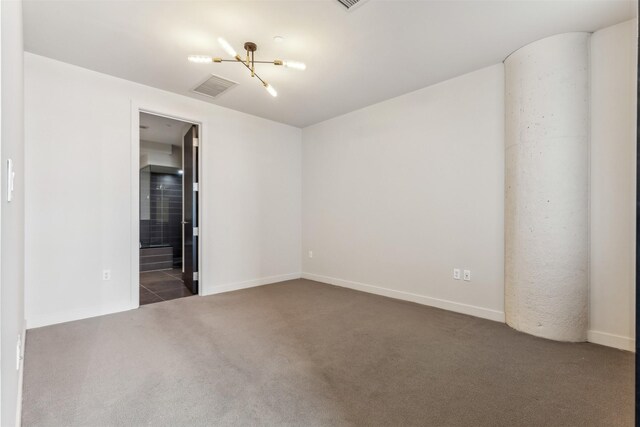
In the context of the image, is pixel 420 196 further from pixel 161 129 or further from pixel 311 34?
pixel 161 129

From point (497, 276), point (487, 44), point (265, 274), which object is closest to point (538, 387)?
point (497, 276)

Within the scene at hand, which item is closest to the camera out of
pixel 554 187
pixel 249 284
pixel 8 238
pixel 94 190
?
pixel 8 238

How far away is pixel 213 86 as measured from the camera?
3637mm

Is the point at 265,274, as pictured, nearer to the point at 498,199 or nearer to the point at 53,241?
the point at 53,241

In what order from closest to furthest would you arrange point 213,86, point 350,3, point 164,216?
1. point 350,3
2. point 213,86
3. point 164,216

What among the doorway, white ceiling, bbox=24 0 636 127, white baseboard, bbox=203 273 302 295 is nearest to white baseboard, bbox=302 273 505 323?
white baseboard, bbox=203 273 302 295

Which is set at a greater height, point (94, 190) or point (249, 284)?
point (94, 190)

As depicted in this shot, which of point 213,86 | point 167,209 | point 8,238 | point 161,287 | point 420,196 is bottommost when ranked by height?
point 161,287

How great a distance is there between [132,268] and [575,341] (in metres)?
4.29

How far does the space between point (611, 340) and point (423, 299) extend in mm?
1616

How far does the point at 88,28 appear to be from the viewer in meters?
2.54

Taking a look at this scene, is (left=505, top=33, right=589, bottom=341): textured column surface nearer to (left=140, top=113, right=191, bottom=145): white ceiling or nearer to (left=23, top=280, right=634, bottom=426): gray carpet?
(left=23, top=280, right=634, bottom=426): gray carpet

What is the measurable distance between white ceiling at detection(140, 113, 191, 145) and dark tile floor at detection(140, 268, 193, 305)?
8.05ft

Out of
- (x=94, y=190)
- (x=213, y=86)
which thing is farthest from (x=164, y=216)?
(x=213, y=86)
